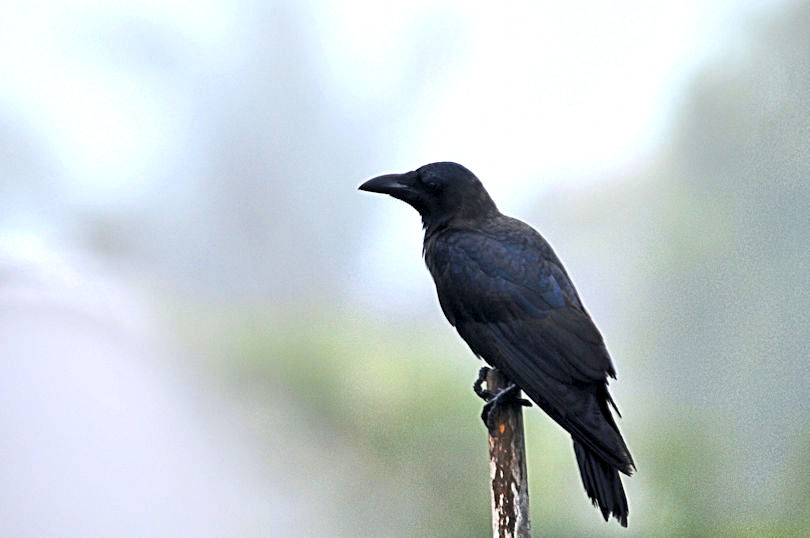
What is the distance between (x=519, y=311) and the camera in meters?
4.03

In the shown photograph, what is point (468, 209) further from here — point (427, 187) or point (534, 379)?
point (534, 379)

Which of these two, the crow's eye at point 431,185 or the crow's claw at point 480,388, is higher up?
the crow's eye at point 431,185

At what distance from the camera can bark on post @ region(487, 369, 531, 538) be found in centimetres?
362

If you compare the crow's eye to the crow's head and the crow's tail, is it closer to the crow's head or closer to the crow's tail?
the crow's head

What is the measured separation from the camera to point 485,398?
3.97 metres

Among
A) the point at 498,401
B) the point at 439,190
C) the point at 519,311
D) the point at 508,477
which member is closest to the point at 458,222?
the point at 439,190

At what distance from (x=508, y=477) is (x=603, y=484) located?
35cm

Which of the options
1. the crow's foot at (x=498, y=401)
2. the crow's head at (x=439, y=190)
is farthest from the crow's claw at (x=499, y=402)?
the crow's head at (x=439, y=190)

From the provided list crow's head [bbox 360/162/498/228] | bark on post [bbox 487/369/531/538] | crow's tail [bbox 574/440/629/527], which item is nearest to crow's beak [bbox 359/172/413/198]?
crow's head [bbox 360/162/498/228]

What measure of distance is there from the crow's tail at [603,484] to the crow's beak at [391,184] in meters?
1.49

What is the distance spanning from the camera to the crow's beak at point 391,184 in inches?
181

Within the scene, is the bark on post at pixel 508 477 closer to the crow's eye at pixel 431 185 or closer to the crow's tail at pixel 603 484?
the crow's tail at pixel 603 484

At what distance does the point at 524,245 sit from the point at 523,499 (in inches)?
44.3

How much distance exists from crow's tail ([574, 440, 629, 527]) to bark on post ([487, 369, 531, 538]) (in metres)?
0.23
